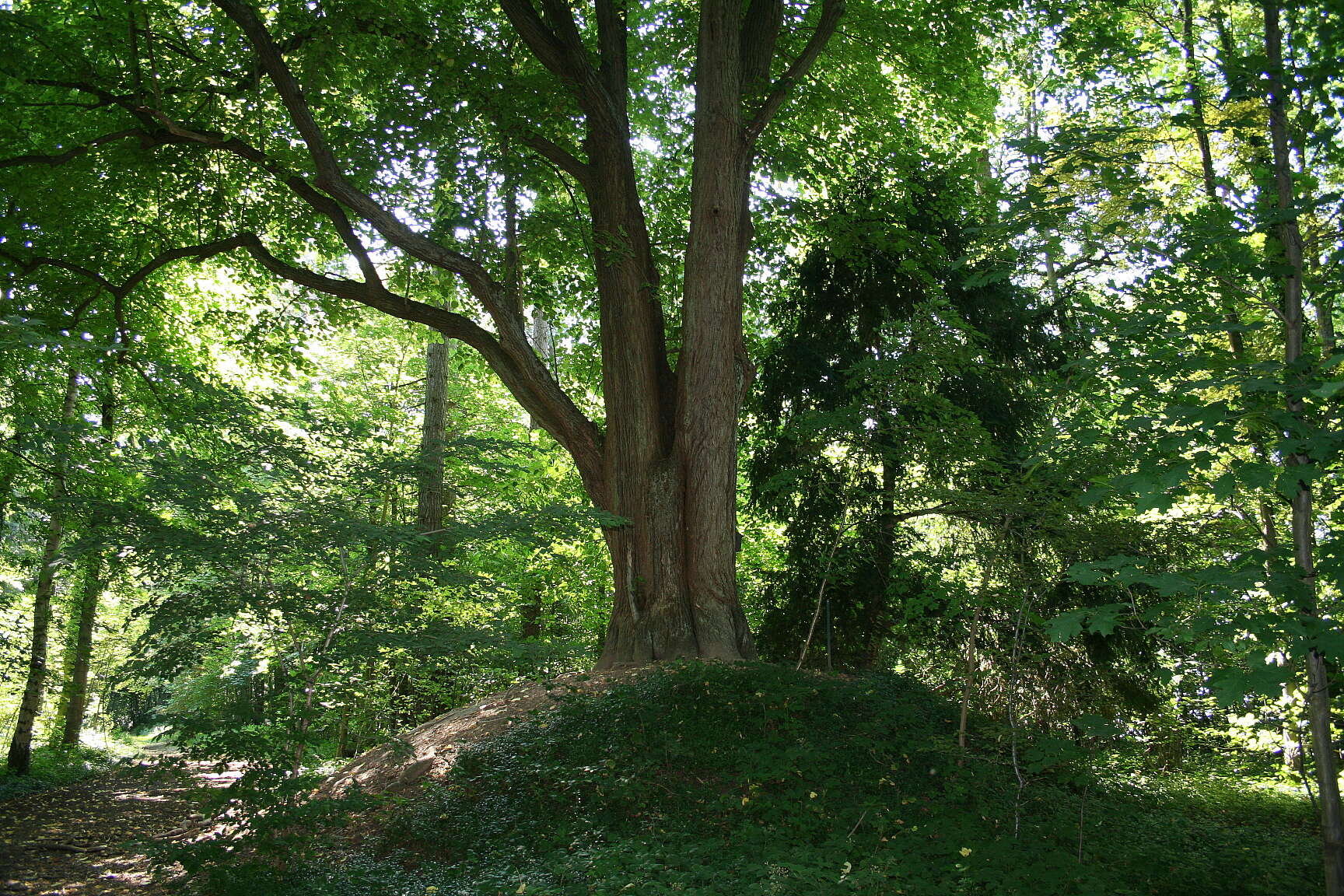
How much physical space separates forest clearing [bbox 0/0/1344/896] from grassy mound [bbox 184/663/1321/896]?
4cm

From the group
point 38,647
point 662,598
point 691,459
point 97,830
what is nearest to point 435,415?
point 38,647

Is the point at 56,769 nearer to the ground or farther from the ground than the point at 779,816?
nearer to the ground

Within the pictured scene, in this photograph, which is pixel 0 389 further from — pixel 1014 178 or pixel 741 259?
pixel 1014 178

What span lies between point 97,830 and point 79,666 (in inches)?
225

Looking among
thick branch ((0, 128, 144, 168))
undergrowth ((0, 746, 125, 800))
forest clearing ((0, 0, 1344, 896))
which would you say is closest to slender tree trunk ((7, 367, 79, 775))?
forest clearing ((0, 0, 1344, 896))

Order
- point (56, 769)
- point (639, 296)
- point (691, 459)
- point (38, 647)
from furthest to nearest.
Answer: point (56, 769)
point (38, 647)
point (639, 296)
point (691, 459)

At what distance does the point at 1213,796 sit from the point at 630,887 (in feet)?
16.5

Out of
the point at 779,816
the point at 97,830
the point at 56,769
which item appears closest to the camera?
the point at 779,816

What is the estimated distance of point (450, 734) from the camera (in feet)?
22.7

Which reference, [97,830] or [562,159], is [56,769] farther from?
[562,159]

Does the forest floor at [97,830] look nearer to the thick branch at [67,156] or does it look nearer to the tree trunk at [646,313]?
the tree trunk at [646,313]

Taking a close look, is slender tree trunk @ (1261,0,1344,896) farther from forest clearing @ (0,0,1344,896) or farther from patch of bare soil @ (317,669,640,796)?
patch of bare soil @ (317,669,640,796)

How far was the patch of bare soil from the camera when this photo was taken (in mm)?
6402

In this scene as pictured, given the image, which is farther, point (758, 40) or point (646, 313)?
point (758, 40)
